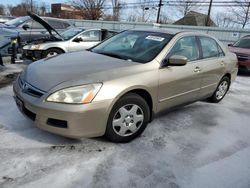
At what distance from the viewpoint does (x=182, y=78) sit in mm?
3742

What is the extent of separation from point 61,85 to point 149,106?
1.32 meters

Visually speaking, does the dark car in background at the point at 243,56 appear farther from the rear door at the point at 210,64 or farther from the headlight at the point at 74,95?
the headlight at the point at 74,95

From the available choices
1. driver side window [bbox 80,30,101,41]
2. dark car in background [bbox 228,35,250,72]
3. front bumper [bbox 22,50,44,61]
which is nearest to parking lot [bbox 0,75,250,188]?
front bumper [bbox 22,50,44,61]

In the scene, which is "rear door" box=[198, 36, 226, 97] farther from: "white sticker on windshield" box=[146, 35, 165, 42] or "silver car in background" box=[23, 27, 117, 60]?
"silver car in background" box=[23, 27, 117, 60]

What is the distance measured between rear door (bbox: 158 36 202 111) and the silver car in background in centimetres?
381

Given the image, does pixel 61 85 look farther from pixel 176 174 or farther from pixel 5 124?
pixel 176 174

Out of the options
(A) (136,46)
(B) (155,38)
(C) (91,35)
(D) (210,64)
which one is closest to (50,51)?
(C) (91,35)

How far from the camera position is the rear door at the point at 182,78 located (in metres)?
3.50

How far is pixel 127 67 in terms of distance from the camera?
314cm

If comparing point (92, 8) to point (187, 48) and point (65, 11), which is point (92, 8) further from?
point (187, 48)

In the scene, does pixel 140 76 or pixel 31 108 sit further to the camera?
pixel 140 76

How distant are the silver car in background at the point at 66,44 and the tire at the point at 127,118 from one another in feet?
15.3

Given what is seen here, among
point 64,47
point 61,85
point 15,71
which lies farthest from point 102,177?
point 64,47

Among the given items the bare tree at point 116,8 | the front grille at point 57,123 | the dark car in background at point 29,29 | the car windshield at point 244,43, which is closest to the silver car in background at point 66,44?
the dark car in background at point 29,29
